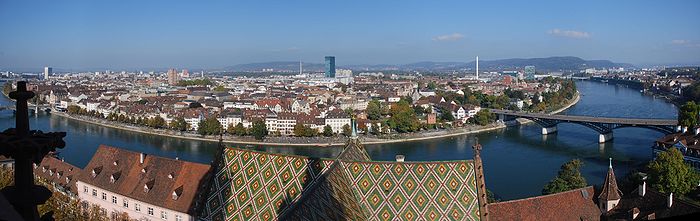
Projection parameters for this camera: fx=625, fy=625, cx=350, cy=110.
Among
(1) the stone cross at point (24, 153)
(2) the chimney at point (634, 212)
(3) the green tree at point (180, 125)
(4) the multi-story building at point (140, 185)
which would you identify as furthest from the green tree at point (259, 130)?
(1) the stone cross at point (24, 153)

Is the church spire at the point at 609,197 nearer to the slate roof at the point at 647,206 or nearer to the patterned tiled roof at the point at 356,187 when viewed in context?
the slate roof at the point at 647,206

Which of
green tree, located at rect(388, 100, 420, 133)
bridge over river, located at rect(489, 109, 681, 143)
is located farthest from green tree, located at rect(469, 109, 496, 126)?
green tree, located at rect(388, 100, 420, 133)

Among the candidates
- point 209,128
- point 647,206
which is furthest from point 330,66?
point 647,206

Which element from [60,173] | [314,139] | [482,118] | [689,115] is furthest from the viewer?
[482,118]

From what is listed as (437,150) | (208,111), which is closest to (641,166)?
(437,150)

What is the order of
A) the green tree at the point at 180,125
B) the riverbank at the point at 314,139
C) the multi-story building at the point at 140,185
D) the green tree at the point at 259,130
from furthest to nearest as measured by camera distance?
the green tree at the point at 180,125 → the green tree at the point at 259,130 → the riverbank at the point at 314,139 → the multi-story building at the point at 140,185

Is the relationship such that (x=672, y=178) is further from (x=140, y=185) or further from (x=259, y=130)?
(x=259, y=130)
